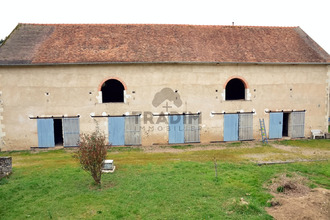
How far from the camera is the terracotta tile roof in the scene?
16.4 m

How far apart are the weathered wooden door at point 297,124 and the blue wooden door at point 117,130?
469 inches

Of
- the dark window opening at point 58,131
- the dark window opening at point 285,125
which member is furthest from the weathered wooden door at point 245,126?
the dark window opening at point 58,131

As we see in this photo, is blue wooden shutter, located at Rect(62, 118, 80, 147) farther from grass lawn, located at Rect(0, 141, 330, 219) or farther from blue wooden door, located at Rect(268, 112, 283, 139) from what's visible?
blue wooden door, located at Rect(268, 112, 283, 139)

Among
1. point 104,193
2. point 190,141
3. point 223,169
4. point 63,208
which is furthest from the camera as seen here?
point 190,141

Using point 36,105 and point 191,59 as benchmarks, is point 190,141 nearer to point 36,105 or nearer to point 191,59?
point 191,59

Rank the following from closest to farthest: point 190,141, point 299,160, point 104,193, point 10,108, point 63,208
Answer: point 63,208 < point 104,193 < point 299,160 < point 10,108 < point 190,141

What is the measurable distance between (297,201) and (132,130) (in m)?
11.0

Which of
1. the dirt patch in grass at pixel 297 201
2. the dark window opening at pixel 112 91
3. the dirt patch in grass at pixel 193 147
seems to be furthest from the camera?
the dark window opening at pixel 112 91

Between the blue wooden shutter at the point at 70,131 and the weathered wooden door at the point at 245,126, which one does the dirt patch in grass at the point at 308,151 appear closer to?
the weathered wooden door at the point at 245,126

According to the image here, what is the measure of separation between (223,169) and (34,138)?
1205 cm

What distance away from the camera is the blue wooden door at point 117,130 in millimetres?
16703

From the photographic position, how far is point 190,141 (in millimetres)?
17406

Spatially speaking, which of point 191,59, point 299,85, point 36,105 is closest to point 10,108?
point 36,105

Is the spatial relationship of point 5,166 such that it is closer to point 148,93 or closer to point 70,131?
point 70,131
